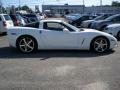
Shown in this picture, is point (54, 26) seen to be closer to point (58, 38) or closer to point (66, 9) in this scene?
point (58, 38)

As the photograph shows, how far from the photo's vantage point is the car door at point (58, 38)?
12133 mm

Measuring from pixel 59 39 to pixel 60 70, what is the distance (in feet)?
11.4

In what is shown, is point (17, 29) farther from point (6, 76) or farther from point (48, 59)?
point (6, 76)

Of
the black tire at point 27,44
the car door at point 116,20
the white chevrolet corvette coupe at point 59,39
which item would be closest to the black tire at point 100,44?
the white chevrolet corvette coupe at point 59,39

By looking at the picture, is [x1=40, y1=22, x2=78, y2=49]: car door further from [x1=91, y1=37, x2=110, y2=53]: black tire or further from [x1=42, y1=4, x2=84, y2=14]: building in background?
Result: [x1=42, y1=4, x2=84, y2=14]: building in background

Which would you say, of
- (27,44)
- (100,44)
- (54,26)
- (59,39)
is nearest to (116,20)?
(100,44)

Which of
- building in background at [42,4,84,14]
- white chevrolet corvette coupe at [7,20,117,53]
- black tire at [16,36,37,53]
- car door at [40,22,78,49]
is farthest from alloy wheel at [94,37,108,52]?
building in background at [42,4,84,14]

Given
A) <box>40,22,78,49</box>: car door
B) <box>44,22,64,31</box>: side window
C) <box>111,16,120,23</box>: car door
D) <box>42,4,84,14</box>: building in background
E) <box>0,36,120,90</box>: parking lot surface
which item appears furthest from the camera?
<box>42,4,84,14</box>: building in background

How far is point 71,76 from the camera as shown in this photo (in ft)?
26.5

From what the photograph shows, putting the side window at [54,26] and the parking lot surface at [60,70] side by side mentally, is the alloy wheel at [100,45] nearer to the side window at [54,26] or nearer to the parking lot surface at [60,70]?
the parking lot surface at [60,70]

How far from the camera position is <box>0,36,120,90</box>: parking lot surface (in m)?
7.17

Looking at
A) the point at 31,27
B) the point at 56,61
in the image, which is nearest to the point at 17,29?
the point at 31,27

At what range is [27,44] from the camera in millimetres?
12211

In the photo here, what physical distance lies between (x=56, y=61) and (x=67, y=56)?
1.06 meters
